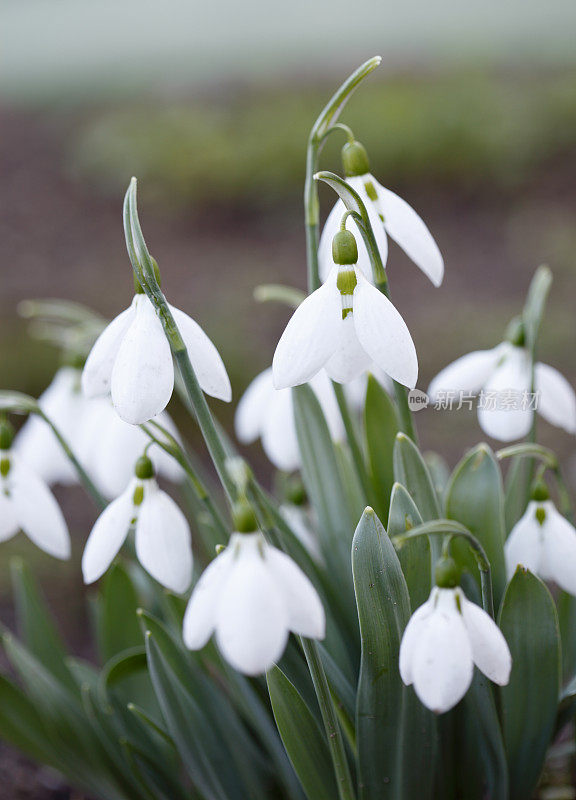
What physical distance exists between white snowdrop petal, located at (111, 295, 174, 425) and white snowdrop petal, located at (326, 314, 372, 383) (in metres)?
0.14

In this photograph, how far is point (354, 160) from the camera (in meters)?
0.83

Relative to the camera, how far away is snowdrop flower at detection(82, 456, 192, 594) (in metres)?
0.81

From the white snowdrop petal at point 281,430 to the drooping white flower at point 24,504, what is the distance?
0.28 meters

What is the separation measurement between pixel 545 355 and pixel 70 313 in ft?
6.74

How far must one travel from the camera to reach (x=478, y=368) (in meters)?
1.01

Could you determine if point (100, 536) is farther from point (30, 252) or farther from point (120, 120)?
point (120, 120)

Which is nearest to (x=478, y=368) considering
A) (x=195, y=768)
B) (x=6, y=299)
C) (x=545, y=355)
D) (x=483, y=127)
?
(x=195, y=768)

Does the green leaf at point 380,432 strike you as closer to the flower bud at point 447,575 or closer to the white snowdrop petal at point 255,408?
the white snowdrop petal at point 255,408

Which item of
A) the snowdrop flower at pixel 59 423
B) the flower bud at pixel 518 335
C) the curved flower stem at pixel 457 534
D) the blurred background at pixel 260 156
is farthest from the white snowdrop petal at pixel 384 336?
the blurred background at pixel 260 156

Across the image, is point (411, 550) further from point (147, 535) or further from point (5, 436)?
point (5, 436)

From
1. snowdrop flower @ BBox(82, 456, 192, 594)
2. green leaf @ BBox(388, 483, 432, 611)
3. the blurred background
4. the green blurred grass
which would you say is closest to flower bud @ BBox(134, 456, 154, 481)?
snowdrop flower @ BBox(82, 456, 192, 594)

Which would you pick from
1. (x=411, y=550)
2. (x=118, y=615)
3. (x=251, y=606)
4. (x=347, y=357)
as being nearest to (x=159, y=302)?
(x=347, y=357)

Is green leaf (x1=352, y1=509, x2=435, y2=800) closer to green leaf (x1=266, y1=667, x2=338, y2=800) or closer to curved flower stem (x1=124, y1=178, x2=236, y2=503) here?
green leaf (x1=266, y1=667, x2=338, y2=800)

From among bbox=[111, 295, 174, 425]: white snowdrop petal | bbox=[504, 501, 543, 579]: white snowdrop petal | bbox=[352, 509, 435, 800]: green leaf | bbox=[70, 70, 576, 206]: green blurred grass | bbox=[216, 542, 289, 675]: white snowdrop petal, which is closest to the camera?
bbox=[216, 542, 289, 675]: white snowdrop petal
